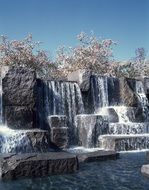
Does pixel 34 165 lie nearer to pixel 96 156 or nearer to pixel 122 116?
pixel 96 156

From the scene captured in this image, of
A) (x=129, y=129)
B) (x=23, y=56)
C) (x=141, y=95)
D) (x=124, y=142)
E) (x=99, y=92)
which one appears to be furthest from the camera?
(x=23, y=56)

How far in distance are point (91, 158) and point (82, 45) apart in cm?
2603

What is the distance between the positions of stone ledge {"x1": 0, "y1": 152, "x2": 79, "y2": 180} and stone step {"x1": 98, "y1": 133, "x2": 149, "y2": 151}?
172 inches

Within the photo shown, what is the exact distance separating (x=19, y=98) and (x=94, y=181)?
718 centimetres

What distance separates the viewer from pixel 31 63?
103ft

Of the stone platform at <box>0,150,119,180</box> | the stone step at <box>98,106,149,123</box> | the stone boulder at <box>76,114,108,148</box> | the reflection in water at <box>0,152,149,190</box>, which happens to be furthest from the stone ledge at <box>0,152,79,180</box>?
the stone step at <box>98,106,149,123</box>

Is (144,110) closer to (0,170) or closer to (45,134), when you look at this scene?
(45,134)

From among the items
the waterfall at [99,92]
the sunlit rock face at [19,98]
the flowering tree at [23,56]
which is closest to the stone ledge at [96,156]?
the sunlit rock face at [19,98]

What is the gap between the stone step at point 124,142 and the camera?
13023 mm

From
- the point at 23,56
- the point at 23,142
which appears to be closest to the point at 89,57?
the point at 23,56

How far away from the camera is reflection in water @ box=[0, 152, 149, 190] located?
7.30 m

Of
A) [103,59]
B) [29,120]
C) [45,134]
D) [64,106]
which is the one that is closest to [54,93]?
[64,106]

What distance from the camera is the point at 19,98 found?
14.2 meters

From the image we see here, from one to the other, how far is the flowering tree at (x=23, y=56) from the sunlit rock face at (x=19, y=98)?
Result: 16.0m
